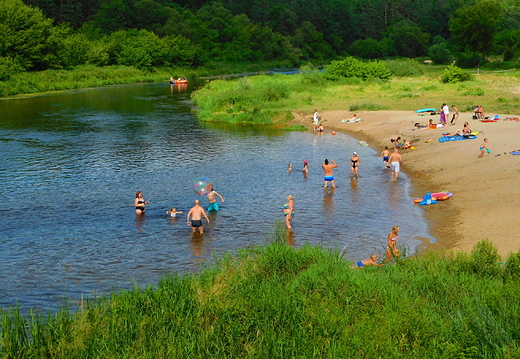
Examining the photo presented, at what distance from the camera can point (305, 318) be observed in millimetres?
12547

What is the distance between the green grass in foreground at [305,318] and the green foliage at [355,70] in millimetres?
58399

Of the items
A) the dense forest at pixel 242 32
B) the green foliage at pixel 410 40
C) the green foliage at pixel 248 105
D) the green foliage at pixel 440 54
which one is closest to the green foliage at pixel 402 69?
the green foliage at pixel 248 105

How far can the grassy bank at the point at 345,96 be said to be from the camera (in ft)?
176

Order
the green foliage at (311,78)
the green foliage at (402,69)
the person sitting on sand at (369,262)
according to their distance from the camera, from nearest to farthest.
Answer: the person sitting on sand at (369,262)
the green foliage at (311,78)
the green foliage at (402,69)

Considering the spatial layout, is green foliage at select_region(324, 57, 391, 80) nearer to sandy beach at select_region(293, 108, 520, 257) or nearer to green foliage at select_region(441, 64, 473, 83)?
green foliage at select_region(441, 64, 473, 83)

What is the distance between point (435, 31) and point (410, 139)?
459 feet

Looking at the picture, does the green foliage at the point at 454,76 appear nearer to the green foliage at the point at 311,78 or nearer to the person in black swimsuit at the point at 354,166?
the green foliage at the point at 311,78

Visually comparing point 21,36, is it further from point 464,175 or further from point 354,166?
point 464,175

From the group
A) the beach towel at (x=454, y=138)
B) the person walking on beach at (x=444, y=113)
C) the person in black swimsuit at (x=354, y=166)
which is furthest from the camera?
the person walking on beach at (x=444, y=113)

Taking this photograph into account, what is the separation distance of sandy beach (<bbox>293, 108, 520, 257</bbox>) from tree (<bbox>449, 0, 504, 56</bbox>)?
7294 cm

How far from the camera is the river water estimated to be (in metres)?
19.0

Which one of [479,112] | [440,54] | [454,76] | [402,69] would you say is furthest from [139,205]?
[440,54]

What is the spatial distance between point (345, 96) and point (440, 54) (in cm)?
6718

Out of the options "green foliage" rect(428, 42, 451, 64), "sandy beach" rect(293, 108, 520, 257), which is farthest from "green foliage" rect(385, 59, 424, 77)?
"green foliage" rect(428, 42, 451, 64)
